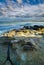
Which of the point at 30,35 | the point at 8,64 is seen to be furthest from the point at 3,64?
the point at 30,35

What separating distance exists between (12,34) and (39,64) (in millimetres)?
22973

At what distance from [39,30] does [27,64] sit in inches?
1085

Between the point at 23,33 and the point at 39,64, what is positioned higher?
the point at 39,64

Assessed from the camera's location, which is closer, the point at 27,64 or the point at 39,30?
the point at 27,64

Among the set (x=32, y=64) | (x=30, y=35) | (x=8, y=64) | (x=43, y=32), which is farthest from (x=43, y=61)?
(x=43, y=32)

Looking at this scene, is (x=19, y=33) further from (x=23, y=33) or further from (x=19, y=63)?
(x=19, y=63)

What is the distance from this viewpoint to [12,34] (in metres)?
38.0

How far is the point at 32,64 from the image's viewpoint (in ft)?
51.0

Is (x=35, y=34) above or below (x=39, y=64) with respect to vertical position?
below

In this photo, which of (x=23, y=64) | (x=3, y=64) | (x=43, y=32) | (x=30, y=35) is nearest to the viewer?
(x=3, y=64)

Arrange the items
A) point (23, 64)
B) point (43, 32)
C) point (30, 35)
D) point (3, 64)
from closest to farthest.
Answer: point (3, 64) < point (23, 64) < point (30, 35) < point (43, 32)

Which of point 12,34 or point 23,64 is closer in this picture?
point 23,64

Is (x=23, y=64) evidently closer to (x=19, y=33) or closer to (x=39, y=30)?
(x=19, y=33)

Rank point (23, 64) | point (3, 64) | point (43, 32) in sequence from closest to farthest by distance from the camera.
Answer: point (3, 64), point (23, 64), point (43, 32)
